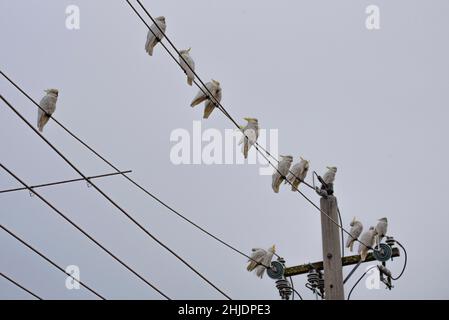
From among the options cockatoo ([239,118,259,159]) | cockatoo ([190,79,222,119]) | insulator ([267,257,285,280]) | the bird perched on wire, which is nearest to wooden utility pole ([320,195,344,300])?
the bird perched on wire

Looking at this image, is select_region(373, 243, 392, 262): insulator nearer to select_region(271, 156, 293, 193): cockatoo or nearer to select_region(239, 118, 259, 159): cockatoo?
select_region(271, 156, 293, 193): cockatoo

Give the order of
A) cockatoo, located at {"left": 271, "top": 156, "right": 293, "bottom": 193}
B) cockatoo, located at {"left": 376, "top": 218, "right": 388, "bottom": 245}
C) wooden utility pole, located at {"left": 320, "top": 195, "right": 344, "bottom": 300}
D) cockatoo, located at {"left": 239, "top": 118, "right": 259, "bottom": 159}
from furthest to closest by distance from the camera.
Answer: cockatoo, located at {"left": 376, "top": 218, "right": 388, "bottom": 245}
cockatoo, located at {"left": 271, "top": 156, "right": 293, "bottom": 193}
cockatoo, located at {"left": 239, "top": 118, "right": 259, "bottom": 159}
wooden utility pole, located at {"left": 320, "top": 195, "right": 344, "bottom": 300}

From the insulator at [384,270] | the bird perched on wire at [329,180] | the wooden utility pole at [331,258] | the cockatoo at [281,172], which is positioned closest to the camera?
the wooden utility pole at [331,258]

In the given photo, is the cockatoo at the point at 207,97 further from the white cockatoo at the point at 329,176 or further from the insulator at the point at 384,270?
the insulator at the point at 384,270

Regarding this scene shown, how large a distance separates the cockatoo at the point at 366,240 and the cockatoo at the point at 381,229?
0.33ft

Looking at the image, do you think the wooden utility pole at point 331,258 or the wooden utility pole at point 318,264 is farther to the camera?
the wooden utility pole at point 318,264

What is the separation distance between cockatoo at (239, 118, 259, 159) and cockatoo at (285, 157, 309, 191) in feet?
2.01

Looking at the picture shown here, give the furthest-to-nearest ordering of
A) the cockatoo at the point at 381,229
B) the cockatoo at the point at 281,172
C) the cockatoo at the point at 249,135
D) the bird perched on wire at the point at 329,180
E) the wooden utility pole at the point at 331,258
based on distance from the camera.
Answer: the cockatoo at the point at 381,229 < the cockatoo at the point at 281,172 < the cockatoo at the point at 249,135 < the bird perched on wire at the point at 329,180 < the wooden utility pole at the point at 331,258

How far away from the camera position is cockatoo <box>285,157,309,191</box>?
1316 centimetres

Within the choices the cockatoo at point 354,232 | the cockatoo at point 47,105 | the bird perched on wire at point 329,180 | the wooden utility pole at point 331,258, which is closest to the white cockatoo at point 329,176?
the bird perched on wire at point 329,180

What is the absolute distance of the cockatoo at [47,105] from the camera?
12.4 metres
